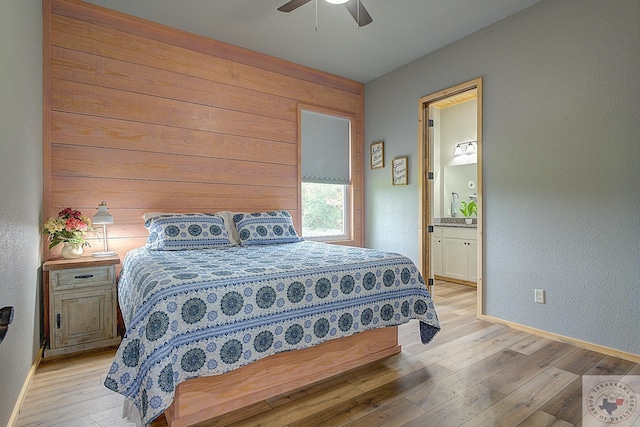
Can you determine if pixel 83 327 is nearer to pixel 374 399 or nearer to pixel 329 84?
pixel 374 399

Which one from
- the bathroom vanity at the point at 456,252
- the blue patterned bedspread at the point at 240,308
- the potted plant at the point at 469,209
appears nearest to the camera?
the blue patterned bedspread at the point at 240,308

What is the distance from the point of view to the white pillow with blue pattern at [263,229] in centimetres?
319

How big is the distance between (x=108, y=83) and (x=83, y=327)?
6.75 feet

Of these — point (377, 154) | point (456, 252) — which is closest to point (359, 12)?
point (377, 154)

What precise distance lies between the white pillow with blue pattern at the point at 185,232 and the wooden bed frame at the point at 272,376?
1.35 metres

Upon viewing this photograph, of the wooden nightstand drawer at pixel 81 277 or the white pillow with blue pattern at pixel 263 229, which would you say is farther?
the white pillow with blue pattern at pixel 263 229

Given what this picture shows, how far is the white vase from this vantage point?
8.77 feet

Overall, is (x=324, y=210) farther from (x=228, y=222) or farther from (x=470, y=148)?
(x=470, y=148)

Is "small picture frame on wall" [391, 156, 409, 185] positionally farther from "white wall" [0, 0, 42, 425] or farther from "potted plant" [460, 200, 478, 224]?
"white wall" [0, 0, 42, 425]

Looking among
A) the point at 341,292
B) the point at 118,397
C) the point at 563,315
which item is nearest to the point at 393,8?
the point at 341,292

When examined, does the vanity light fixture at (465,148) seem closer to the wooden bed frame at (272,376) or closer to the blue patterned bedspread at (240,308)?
the blue patterned bedspread at (240,308)

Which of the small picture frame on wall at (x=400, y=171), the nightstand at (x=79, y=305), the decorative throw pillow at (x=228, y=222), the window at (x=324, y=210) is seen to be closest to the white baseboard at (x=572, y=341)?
the small picture frame on wall at (x=400, y=171)

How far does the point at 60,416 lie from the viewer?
1.76 metres

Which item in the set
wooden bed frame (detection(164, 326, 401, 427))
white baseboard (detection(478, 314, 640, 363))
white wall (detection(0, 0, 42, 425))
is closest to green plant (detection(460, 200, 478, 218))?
white baseboard (detection(478, 314, 640, 363))
